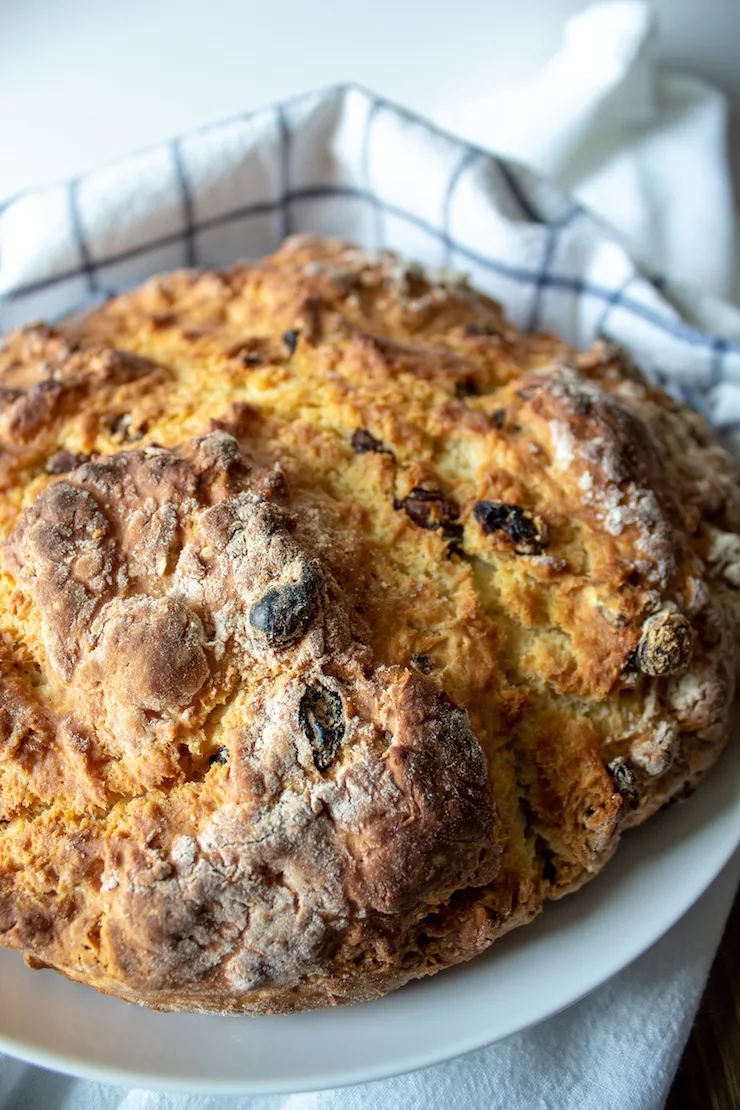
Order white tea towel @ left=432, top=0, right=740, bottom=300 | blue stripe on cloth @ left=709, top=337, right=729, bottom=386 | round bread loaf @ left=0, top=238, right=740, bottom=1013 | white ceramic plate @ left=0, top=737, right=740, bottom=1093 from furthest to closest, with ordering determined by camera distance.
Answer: white tea towel @ left=432, top=0, right=740, bottom=300 → blue stripe on cloth @ left=709, top=337, right=729, bottom=386 → white ceramic plate @ left=0, top=737, right=740, bottom=1093 → round bread loaf @ left=0, top=238, right=740, bottom=1013

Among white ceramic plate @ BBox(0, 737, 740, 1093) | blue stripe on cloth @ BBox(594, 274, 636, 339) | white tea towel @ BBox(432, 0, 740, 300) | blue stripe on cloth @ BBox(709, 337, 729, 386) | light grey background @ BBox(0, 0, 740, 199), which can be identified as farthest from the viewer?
light grey background @ BBox(0, 0, 740, 199)

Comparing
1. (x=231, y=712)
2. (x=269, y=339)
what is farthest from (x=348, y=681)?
(x=269, y=339)

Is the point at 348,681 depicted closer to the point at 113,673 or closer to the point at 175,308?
the point at 113,673

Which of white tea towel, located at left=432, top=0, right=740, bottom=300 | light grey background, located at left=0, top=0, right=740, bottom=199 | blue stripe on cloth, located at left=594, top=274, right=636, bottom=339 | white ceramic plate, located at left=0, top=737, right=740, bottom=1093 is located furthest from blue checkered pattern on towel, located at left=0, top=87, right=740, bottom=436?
white ceramic plate, located at left=0, top=737, right=740, bottom=1093

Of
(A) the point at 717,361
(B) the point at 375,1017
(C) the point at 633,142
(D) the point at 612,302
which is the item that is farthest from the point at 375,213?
(B) the point at 375,1017

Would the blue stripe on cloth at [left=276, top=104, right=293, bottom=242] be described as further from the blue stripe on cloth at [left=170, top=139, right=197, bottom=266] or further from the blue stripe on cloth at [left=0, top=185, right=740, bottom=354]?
the blue stripe on cloth at [left=170, top=139, right=197, bottom=266]

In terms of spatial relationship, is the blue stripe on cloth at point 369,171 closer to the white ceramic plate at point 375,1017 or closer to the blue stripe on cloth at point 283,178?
the blue stripe on cloth at point 283,178

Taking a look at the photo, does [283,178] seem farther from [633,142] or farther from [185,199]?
[633,142]
